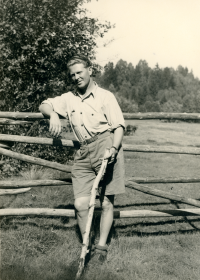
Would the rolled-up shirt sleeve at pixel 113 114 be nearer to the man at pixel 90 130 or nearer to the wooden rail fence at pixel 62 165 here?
the man at pixel 90 130

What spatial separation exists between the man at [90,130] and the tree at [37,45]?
3557 mm

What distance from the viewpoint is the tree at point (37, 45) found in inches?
236

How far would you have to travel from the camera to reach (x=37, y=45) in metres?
6.20

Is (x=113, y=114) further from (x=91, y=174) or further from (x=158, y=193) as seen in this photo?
(x=158, y=193)

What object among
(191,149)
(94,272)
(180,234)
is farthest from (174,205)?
(94,272)

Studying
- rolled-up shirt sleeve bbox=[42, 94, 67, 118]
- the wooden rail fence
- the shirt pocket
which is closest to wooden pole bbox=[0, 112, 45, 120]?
the wooden rail fence

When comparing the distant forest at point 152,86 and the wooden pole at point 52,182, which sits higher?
the distant forest at point 152,86

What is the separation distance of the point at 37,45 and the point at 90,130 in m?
4.03

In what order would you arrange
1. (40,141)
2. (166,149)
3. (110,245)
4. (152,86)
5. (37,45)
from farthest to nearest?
1. (152,86)
2. (37,45)
3. (166,149)
4. (40,141)
5. (110,245)

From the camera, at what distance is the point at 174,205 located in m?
4.71

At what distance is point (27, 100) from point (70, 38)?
169 cm

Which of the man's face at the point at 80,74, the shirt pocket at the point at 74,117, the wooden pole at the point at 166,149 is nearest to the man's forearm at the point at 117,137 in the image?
the shirt pocket at the point at 74,117

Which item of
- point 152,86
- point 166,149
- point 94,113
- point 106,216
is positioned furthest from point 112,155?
point 152,86

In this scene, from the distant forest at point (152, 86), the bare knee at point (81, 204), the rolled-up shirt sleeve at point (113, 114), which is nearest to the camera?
the rolled-up shirt sleeve at point (113, 114)
